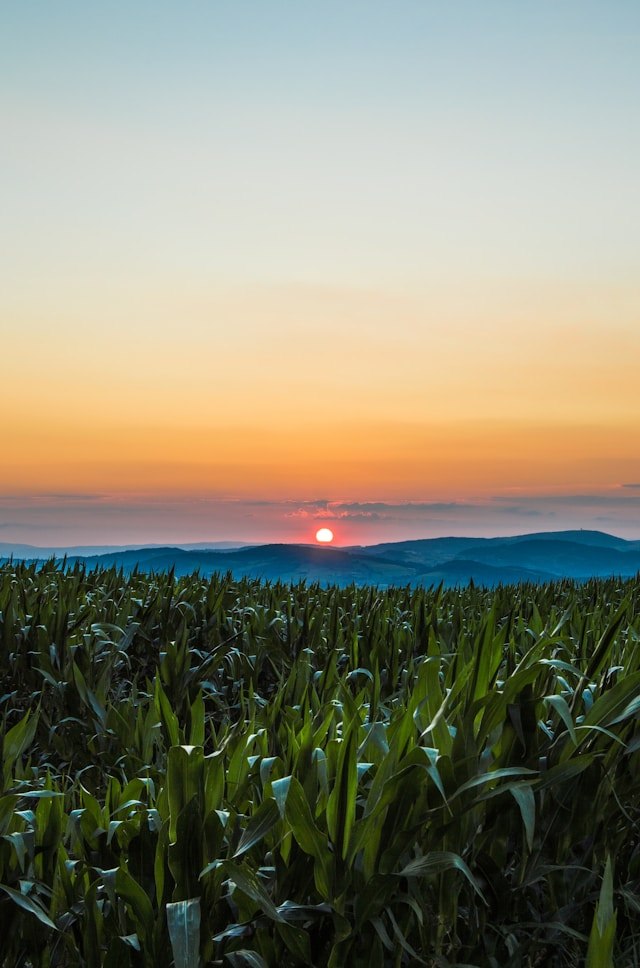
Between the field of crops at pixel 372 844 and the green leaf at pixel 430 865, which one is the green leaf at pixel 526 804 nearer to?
the field of crops at pixel 372 844

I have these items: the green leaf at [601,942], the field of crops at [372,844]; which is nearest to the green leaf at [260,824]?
the field of crops at [372,844]

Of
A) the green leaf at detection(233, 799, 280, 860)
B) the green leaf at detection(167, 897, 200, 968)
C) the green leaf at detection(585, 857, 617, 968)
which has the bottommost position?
the green leaf at detection(167, 897, 200, 968)

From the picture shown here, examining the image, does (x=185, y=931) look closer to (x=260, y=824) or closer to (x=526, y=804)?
(x=260, y=824)

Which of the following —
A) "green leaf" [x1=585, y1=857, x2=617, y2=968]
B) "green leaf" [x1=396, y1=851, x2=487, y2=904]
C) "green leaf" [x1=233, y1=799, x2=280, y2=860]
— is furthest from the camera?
"green leaf" [x1=233, y1=799, x2=280, y2=860]

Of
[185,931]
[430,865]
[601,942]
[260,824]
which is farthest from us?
[260,824]

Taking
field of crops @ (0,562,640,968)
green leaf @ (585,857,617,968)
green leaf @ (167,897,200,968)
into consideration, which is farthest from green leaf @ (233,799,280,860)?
green leaf @ (585,857,617,968)

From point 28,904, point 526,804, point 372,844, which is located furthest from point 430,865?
point 28,904

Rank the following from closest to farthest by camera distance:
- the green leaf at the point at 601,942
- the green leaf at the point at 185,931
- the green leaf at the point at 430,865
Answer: the green leaf at the point at 601,942 < the green leaf at the point at 185,931 < the green leaf at the point at 430,865

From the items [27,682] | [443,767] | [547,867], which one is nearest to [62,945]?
[443,767]

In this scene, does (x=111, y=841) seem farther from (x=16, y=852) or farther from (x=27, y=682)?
(x=27, y=682)

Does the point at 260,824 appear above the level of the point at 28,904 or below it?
above

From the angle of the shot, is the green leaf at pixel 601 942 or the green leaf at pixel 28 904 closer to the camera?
the green leaf at pixel 601 942

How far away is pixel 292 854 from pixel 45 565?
8620 mm

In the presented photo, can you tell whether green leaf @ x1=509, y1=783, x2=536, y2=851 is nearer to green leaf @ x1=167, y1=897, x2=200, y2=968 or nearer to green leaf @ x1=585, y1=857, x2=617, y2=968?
green leaf @ x1=585, y1=857, x2=617, y2=968
